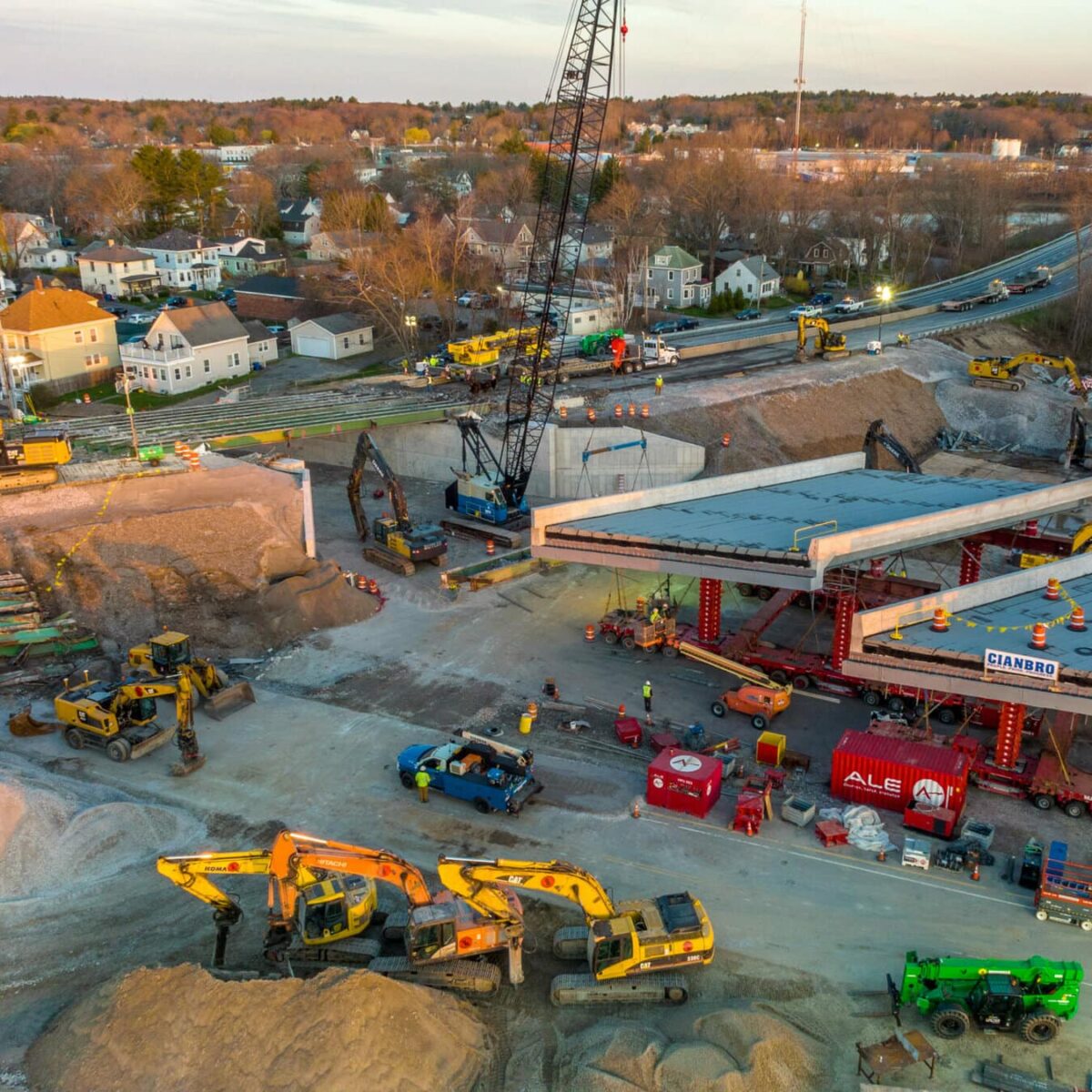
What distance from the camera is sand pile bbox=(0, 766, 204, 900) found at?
88.8ft

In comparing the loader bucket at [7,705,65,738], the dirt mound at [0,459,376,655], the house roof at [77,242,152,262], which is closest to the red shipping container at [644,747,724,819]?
the dirt mound at [0,459,376,655]

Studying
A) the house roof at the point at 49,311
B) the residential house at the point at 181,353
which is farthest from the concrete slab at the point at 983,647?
the house roof at the point at 49,311

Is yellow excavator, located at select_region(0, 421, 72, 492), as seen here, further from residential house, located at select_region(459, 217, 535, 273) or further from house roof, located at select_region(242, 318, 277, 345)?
residential house, located at select_region(459, 217, 535, 273)

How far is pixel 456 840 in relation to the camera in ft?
93.5

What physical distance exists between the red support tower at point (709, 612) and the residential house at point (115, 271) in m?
91.9

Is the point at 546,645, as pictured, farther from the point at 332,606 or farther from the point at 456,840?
the point at 456,840

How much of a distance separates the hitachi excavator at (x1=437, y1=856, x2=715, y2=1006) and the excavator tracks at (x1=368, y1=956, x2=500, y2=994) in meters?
1.27

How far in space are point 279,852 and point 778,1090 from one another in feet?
36.0

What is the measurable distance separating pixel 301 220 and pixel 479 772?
421ft

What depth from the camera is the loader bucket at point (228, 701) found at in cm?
3544

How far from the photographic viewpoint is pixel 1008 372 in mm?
73625

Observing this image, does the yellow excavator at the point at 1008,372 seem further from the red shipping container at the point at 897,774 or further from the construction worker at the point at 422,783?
the construction worker at the point at 422,783

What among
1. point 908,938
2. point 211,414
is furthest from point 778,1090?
point 211,414

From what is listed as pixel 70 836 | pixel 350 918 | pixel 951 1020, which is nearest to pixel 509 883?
pixel 350 918
